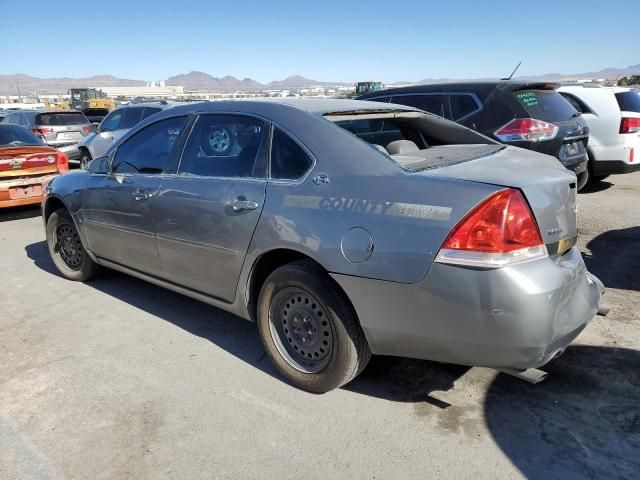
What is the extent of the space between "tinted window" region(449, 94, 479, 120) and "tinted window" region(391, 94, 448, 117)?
0.37 ft

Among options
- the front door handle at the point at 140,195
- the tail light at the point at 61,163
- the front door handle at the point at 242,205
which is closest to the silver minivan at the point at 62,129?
the tail light at the point at 61,163

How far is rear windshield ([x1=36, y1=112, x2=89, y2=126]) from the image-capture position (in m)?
13.7

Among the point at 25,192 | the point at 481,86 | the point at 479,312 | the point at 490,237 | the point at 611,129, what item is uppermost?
the point at 481,86

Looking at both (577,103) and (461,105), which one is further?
(577,103)

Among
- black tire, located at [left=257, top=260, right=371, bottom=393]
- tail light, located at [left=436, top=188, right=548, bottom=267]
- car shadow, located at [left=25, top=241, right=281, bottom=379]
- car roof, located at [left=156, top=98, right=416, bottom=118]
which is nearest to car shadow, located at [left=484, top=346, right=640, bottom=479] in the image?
black tire, located at [left=257, top=260, right=371, bottom=393]

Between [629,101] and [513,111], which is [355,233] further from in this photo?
[629,101]

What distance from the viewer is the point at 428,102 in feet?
22.2

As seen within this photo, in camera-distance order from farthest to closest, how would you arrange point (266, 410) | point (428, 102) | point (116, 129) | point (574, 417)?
point (116, 129) → point (428, 102) → point (266, 410) → point (574, 417)

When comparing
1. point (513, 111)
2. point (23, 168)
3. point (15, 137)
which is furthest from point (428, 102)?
point (15, 137)

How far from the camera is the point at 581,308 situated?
2.68 m

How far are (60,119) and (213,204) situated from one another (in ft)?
41.6

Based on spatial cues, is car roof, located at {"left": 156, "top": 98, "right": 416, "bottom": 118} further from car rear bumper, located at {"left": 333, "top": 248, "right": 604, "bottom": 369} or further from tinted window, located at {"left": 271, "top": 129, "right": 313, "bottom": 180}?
car rear bumper, located at {"left": 333, "top": 248, "right": 604, "bottom": 369}

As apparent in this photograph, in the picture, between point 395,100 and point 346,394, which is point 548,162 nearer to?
point 346,394

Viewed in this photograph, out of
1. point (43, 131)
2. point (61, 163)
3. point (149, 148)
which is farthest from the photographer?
point (43, 131)
